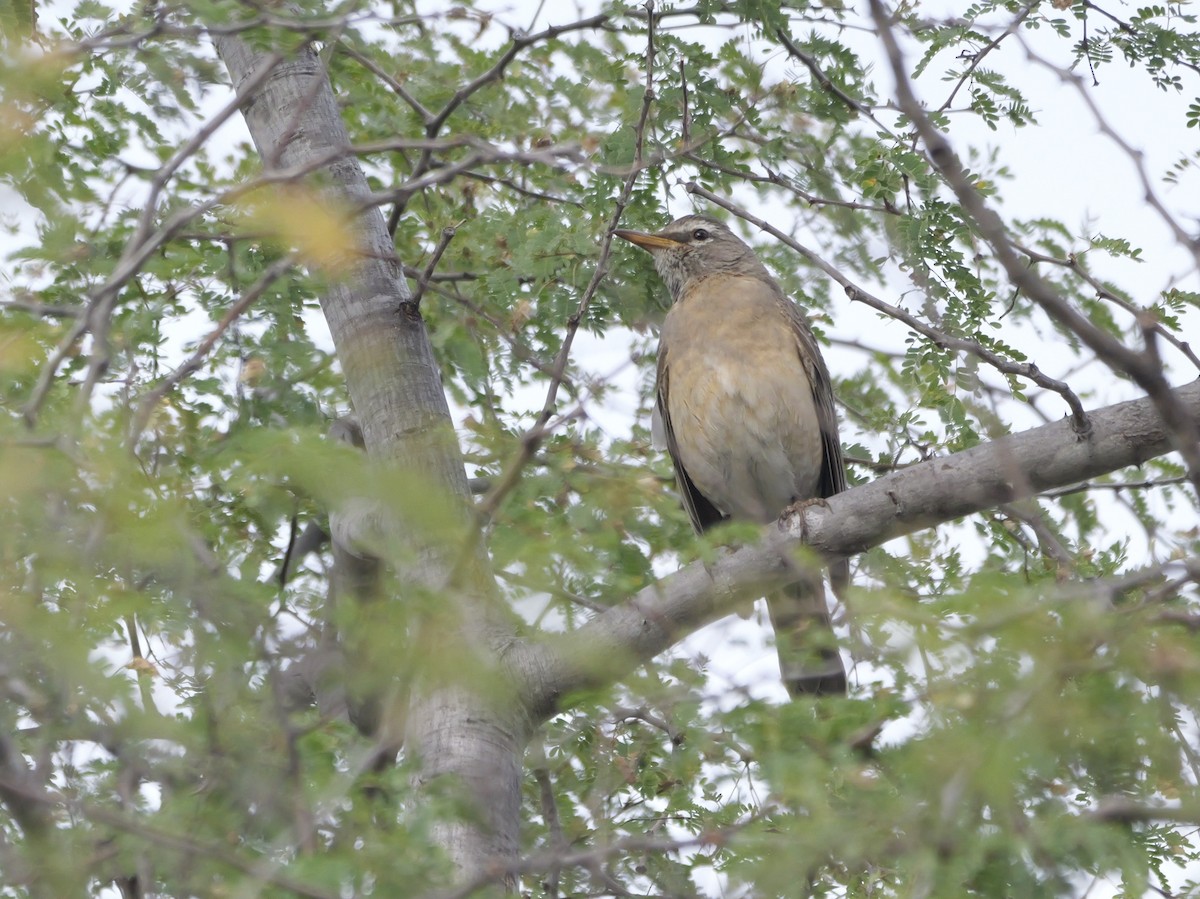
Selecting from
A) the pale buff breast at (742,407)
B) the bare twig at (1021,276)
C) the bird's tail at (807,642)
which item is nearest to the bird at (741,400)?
the pale buff breast at (742,407)

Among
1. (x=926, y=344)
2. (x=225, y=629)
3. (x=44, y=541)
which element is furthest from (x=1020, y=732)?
(x=926, y=344)

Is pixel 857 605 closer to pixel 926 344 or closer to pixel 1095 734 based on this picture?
pixel 1095 734

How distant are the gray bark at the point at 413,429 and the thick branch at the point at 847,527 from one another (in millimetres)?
270

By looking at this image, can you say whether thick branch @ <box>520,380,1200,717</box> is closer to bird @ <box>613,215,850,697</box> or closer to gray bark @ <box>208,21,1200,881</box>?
gray bark @ <box>208,21,1200,881</box>

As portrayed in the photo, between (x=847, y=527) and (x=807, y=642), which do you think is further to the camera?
(x=847, y=527)

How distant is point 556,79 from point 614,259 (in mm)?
1102

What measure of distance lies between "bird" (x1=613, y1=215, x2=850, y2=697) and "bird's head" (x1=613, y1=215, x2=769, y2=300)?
0.02 meters

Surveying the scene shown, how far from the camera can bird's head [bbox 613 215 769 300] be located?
23.3ft

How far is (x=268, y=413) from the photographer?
591 cm

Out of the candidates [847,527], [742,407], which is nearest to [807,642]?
[847,527]

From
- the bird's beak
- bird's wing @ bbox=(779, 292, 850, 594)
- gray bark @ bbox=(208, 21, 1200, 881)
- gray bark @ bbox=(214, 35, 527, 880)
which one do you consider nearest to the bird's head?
the bird's beak

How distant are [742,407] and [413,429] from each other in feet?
6.80

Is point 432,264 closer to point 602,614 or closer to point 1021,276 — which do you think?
point 602,614

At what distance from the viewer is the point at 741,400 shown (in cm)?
666
